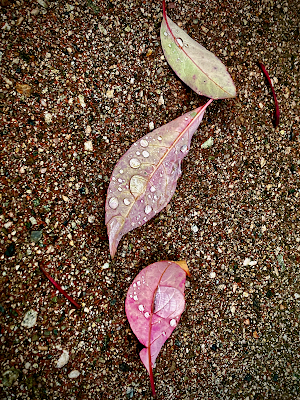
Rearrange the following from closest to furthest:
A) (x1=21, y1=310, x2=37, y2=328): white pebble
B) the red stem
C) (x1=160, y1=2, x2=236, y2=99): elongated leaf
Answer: (x1=21, y1=310, x2=37, y2=328): white pebble
(x1=160, y1=2, x2=236, y2=99): elongated leaf
the red stem

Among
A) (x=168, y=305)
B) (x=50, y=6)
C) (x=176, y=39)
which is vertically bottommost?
(x=168, y=305)

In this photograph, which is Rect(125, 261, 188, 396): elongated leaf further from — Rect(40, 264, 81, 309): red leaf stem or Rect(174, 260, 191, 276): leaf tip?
Rect(40, 264, 81, 309): red leaf stem

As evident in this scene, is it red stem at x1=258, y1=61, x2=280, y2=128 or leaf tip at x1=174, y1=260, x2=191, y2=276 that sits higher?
red stem at x1=258, y1=61, x2=280, y2=128

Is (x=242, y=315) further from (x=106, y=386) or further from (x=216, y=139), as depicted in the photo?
(x=216, y=139)

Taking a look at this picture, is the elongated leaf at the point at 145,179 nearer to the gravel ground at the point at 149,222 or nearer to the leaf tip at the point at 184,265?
the gravel ground at the point at 149,222

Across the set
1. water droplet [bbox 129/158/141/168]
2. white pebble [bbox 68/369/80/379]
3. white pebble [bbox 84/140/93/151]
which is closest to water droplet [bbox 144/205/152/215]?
water droplet [bbox 129/158/141/168]

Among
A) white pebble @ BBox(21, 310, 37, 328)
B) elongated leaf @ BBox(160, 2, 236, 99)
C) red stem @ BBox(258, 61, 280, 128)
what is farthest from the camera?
red stem @ BBox(258, 61, 280, 128)

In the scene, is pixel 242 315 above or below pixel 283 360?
above

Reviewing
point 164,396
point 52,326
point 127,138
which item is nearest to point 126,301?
point 52,326
